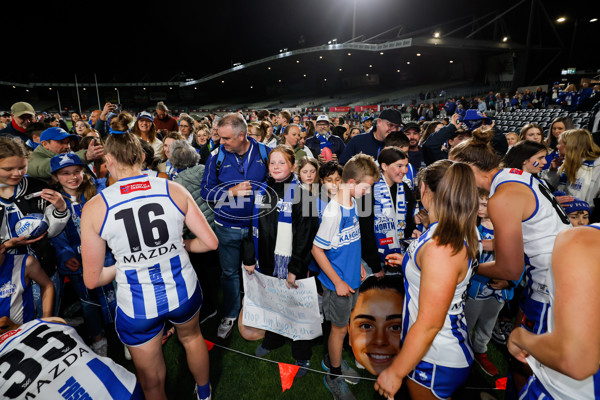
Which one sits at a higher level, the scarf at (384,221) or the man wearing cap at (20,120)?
the man wearing cap at (20,120)

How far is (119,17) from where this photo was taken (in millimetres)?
39094

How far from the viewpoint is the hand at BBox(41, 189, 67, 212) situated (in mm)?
2463

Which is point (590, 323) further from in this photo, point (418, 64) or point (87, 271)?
point (418, 64)

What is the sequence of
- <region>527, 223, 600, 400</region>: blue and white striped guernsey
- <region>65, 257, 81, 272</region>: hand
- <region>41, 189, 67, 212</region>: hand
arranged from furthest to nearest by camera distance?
<region>65, 257, 81, 272</region>: hand
<region>41, 189, 67, 212</region>: hand
<region>527, 223, 600, 400</region>: blue and white striped guernsey

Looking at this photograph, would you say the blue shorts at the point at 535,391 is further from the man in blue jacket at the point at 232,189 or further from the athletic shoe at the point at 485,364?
the man in blue jacket at the point at 232,189

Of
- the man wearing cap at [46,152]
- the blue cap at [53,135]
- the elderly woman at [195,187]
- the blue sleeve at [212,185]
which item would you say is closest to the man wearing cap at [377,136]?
the blue sleeve at [212,185]


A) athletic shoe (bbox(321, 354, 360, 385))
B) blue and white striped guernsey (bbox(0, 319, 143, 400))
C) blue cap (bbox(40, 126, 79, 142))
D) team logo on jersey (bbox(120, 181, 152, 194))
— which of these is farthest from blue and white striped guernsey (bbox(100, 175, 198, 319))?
blue cap (bbox(40, 126, 79, 142))

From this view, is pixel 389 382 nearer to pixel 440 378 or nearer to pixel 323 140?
pixel 440 378

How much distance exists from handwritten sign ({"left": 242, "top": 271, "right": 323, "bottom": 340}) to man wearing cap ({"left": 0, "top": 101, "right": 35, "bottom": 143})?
5452 mm

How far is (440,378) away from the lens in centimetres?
158

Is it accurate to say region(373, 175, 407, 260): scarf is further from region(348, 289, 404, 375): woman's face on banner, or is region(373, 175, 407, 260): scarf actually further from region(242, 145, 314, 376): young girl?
region(242, 145, 314, 376): young girl

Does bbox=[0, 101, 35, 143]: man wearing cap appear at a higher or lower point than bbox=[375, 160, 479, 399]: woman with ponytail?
higher

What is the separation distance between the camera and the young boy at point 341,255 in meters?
2.36

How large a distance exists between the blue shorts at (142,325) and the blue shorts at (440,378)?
62.3 inches
